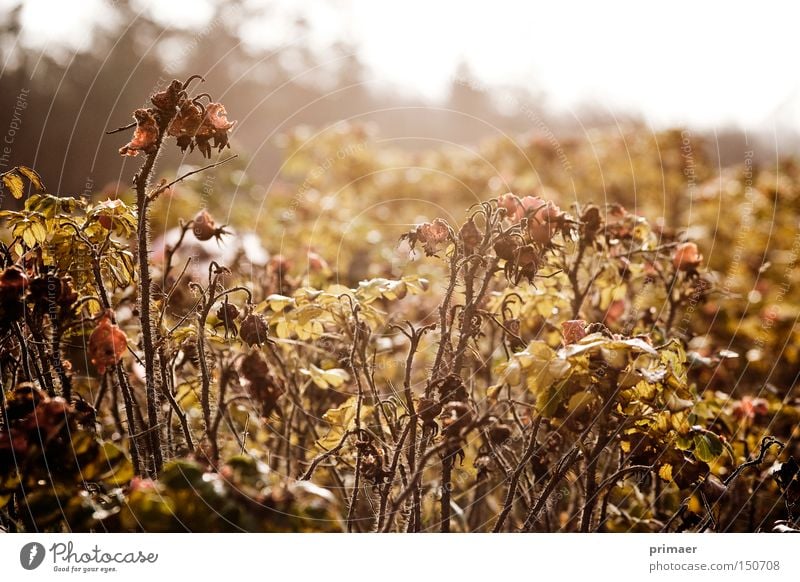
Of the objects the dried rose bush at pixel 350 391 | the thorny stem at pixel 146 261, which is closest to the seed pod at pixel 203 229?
the dried rose bush at pixel 350 391

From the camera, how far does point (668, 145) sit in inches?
145

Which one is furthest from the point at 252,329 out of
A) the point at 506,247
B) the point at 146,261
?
the point at 506,247

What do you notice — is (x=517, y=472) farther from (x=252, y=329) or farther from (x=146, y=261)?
(x=146, y=261)

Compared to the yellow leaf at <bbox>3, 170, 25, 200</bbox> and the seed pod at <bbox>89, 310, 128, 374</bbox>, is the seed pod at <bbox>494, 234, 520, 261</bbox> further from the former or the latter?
the yellow leaf at <bbox>3, 170, 25, 200</bbox>

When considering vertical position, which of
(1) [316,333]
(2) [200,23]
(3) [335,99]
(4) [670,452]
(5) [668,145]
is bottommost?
(4) [670,452]

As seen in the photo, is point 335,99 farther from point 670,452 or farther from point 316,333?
point 670,452

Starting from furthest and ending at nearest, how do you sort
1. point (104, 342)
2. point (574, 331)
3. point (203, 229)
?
point (203, 229), point (574, 331), point (104, 342)

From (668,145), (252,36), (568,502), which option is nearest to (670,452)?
(568,502)

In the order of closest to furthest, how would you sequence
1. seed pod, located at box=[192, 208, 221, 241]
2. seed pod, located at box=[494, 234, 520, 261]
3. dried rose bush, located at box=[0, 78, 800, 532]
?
dried rose bush, located at box=[0, 78, 800, 532] → seed pod, located at box=[494, 234, 520, 261] → seed pod, located at box=[192, 208, 221, 241]
